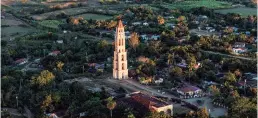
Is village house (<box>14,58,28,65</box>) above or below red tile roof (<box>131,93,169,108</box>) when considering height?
below

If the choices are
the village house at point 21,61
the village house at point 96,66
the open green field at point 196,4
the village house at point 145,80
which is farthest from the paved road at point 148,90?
the open green field at point 196,4

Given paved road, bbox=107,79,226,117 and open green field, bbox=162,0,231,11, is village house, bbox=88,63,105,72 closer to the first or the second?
paved road, bbox=107,79,226,117

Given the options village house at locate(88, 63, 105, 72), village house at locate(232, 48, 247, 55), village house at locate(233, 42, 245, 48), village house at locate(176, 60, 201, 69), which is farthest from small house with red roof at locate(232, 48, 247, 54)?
village house at locate(88, 63, 105, 72)

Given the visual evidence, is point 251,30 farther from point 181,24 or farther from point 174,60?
point 174,60

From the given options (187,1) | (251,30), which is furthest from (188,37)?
(187,1)

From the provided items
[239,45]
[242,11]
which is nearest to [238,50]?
[239,45]

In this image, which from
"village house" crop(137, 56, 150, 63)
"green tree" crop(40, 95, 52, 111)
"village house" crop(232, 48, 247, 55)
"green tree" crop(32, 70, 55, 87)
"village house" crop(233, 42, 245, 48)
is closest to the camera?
"green tree" crop(40, 95, 52, 111)

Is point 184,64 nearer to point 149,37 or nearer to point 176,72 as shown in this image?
point 176,72
